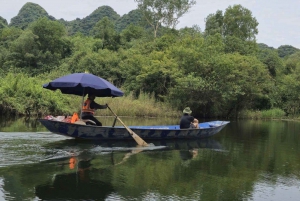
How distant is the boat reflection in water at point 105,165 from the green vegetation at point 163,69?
11608mm

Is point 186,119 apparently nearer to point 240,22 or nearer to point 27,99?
point 27,99

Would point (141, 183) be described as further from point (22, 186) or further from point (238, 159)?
point (238, 159)

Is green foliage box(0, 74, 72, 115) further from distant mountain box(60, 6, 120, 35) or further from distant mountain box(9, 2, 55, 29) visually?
distant mountain box(9, 2, 55, 29)

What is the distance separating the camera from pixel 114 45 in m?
41.3

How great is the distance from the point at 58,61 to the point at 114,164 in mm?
30979

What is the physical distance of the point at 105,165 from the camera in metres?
8.17

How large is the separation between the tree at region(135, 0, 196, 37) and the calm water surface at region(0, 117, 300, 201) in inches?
1211

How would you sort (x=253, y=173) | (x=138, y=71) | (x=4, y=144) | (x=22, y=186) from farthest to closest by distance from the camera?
(x=138, y=71), (x=4, y=144), (x=253, y=173), (x=22, y=186)

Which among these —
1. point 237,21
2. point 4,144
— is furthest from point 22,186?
point 237,21

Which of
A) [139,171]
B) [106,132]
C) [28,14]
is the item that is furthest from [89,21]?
[139,171]

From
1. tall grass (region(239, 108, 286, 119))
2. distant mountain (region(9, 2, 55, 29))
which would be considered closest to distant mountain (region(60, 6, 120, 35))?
distant mountain (region(9, 2, 55, 29))

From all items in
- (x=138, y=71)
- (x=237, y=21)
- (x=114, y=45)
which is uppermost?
(x=237, y=21)

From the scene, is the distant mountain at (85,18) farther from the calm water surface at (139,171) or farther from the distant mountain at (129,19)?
the calm water surface at (139,171)

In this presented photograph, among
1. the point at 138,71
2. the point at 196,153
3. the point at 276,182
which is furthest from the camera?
the point at 138,71
